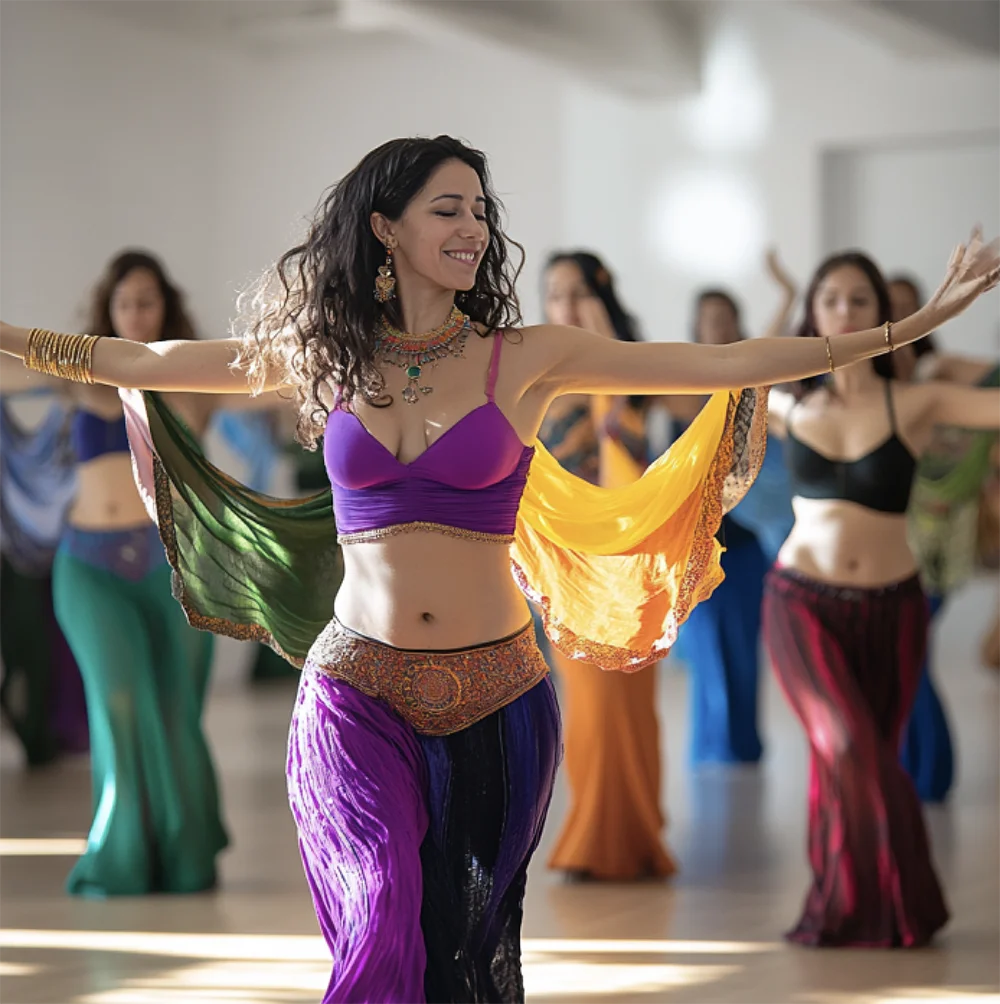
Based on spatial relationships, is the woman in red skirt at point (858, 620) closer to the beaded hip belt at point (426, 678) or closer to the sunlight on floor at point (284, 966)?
the sunlight on floor at point (284, 966)

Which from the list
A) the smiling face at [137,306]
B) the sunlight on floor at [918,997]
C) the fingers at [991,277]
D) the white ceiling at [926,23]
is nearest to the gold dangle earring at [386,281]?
the fingers at [991,277]

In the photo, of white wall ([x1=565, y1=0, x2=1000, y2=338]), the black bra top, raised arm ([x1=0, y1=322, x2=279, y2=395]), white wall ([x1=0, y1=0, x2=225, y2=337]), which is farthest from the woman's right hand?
white wall ([x1=565, y1=0, x2=1000, y2=338])


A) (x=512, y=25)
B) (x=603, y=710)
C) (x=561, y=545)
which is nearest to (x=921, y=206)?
(x=512, y=25)

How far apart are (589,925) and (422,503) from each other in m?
2.25

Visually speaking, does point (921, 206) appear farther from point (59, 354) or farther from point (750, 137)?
point (59, 354)

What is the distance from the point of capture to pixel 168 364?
3.36 m

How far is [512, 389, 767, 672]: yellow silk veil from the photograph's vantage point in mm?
3820

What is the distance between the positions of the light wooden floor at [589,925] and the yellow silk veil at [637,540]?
1003mm

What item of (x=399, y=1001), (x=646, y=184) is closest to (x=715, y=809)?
(x=399, y=1001)

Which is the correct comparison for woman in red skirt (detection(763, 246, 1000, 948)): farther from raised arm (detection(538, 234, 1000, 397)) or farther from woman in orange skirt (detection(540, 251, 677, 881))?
raised arm (detection(538, 234, 1000, 397))

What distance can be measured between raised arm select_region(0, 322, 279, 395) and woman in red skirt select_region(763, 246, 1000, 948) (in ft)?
6.41

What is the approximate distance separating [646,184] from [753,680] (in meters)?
4.38

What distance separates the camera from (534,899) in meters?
5.39

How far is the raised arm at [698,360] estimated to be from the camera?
3246mm
